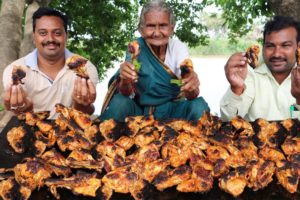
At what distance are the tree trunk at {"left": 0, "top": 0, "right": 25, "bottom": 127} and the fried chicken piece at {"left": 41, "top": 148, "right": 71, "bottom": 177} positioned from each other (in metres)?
3.82

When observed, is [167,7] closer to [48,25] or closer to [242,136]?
[48,25]

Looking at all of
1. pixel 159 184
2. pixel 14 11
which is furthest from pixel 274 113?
pixel 14 11

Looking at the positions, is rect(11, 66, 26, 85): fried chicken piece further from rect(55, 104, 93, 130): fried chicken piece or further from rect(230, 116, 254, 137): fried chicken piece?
rect(230, 116, 254, 137): fried chicken piece

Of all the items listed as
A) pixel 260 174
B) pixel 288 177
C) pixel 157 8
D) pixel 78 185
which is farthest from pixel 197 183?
pixel 157 8

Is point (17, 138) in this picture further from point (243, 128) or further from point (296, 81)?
point (296, 81)

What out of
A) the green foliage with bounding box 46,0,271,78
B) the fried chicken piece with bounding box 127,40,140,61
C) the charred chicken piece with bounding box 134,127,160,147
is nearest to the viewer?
the charred chicken piece with bounding box 134,127,160,147

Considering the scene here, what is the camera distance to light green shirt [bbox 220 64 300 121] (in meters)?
3.52

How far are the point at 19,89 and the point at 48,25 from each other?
0.76 metres

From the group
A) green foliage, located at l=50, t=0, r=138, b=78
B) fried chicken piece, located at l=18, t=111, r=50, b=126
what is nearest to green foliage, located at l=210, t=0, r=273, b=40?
Result: green foliage, located at l=50, t=0, r=138, b=78

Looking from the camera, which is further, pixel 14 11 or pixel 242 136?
pixel 14 11

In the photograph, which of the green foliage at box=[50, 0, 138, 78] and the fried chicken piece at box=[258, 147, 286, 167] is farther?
the green foliage at box=[50, 0, 138, 78]

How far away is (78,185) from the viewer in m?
2.19

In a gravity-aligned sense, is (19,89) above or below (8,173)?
above

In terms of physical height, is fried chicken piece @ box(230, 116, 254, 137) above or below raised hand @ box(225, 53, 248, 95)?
below
